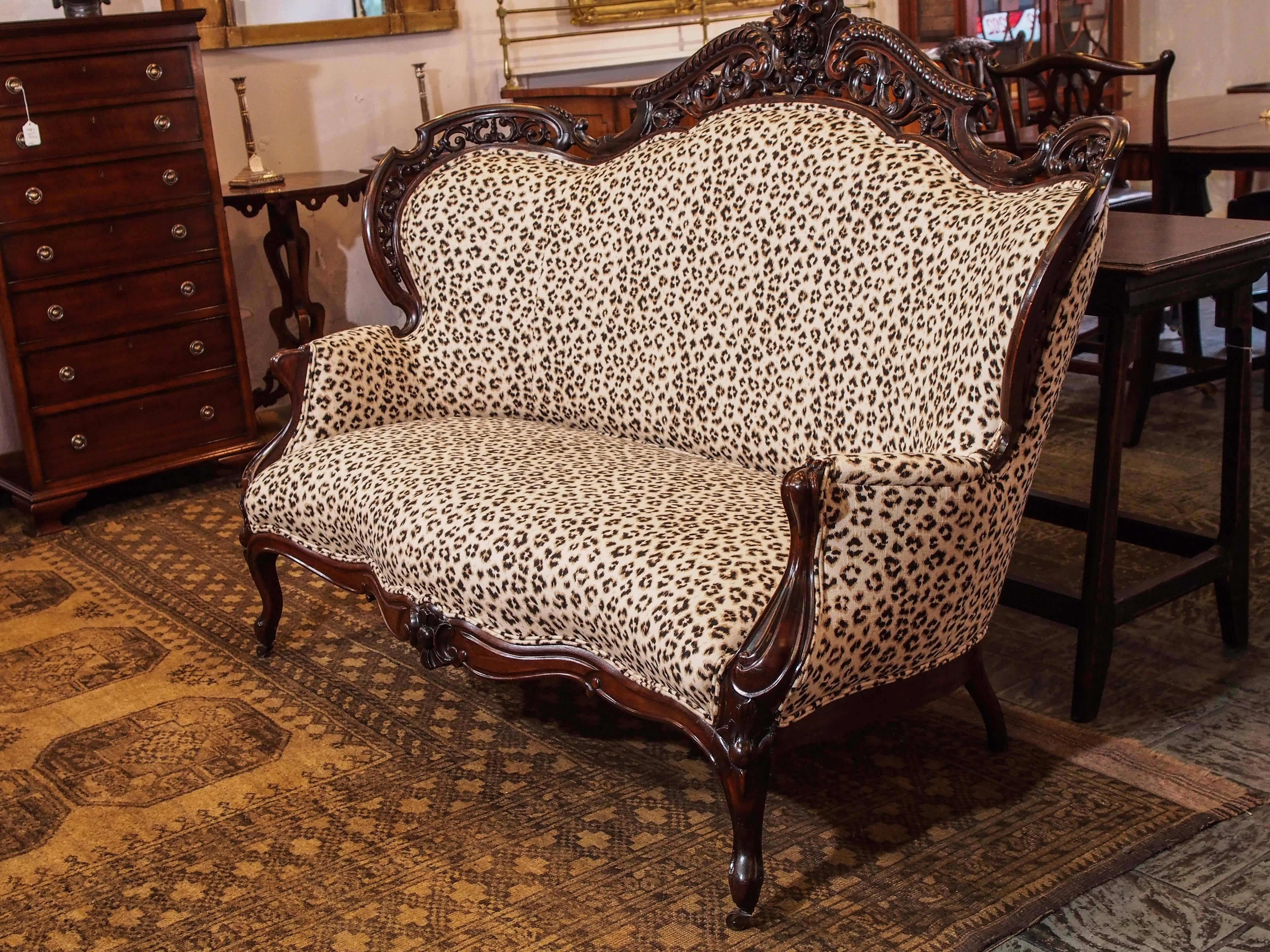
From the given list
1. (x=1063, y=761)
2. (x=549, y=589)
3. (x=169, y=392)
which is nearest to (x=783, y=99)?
(x=549, y=589)

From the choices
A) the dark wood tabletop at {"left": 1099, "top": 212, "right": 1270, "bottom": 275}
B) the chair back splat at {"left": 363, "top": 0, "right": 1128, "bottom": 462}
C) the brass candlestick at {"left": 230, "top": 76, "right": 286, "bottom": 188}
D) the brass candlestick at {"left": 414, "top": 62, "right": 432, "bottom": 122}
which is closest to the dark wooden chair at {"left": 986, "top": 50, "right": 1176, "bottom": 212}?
the dark wood tabletop at {"left": 1099, "top": 212, "right": 1270, "bottom": 275}

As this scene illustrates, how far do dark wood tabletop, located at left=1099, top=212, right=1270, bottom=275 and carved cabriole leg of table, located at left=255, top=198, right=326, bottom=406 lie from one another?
279 cm

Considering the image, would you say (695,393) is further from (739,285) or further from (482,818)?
(482,818)

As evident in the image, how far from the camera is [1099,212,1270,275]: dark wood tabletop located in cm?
244

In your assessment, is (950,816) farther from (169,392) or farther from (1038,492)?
(169,392)

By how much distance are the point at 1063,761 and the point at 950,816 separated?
295 mm

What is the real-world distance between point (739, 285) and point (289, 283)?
8.64ft

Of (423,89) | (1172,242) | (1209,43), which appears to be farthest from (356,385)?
(1209,43)

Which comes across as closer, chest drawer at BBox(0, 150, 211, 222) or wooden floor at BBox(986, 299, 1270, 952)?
wooden floor at BBox(986, 299, 1270, 952)

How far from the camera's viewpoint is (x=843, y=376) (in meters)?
2.48

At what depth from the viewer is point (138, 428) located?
4.30m

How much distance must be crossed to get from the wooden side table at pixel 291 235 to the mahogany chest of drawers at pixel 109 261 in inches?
12.4

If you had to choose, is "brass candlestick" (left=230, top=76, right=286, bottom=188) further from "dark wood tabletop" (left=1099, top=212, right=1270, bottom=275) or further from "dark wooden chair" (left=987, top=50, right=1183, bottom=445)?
"dark wood tabletop" (left=1099, top=212, right=1270, bottom=275)

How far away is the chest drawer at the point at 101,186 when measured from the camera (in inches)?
155
